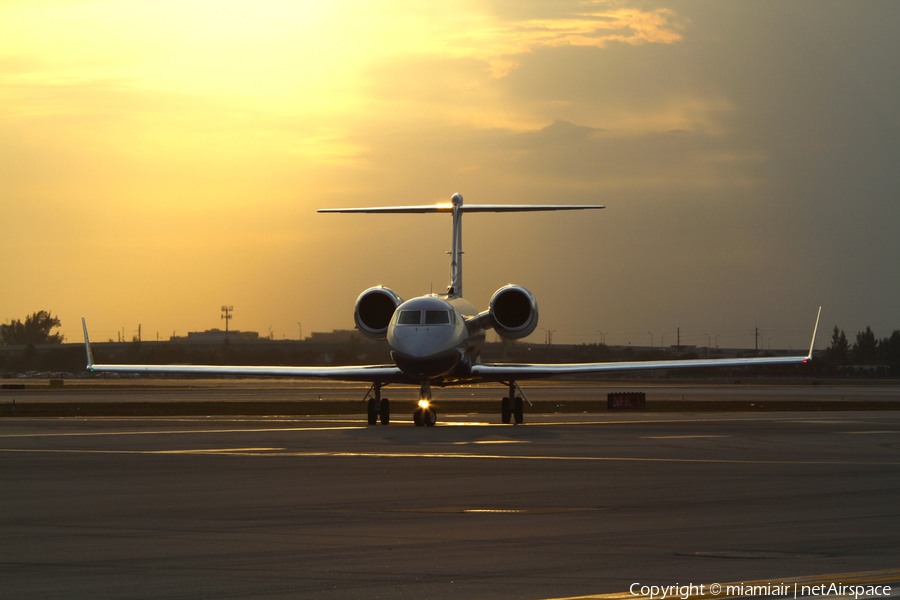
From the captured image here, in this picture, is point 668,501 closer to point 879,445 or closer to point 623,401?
point 879,445

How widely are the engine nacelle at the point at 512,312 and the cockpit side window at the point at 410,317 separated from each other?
6.03 metres

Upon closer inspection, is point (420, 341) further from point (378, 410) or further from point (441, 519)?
point (441, 519)

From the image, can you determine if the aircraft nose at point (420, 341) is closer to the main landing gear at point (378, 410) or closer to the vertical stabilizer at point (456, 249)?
the main landing gear at point (378, 410)

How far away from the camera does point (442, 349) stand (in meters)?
29.2

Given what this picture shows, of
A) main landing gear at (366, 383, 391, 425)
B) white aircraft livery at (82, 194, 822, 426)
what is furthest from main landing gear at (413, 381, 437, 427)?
main landing gear at (366, 383, 391, 425)

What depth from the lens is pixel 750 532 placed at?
373 inches

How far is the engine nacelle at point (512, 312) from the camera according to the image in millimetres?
34938

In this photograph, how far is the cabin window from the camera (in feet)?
96.8

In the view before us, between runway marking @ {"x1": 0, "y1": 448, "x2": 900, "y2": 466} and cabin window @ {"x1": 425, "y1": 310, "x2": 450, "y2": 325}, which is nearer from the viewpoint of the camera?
runway marking @ {"x1": 0, "y1": 448, "x2": 900, "y2": 466}

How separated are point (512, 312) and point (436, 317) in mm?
6096

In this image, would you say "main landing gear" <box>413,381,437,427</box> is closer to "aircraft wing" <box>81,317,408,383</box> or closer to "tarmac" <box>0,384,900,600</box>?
"aircraft wing" <box>81,317,408,383</box>

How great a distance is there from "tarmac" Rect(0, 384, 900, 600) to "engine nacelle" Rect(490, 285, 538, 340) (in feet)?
47.2

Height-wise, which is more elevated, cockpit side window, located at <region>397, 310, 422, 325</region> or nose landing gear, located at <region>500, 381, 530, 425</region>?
cockpit side window, located at <region>397, 310, 422, 325</region>

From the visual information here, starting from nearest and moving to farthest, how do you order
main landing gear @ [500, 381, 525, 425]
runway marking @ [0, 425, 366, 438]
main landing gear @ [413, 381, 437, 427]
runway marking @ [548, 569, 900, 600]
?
runway marking @ [548, 569, 900, 600], runway marking @ [0, 425, 366, 438], main landing gear @ [413, 381, 437, 427], main landing gear @ [500, 381, 525, 425]
